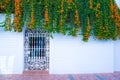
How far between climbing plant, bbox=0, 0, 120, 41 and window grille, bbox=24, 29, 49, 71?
1083 mm

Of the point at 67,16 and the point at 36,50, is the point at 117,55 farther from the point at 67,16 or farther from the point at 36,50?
the point at 36,50

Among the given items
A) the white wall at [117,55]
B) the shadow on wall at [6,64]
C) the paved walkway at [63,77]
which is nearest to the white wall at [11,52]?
the shadow on wall at [6,64]

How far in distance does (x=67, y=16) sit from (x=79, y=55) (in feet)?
7.49

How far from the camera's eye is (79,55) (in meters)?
14.2

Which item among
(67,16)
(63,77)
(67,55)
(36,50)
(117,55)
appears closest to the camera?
(63,77)

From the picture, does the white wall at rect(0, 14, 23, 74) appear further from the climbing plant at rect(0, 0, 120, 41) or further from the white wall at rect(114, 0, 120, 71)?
the white wall at rect(114, 0, 120, 71)

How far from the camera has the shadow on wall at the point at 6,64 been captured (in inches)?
538

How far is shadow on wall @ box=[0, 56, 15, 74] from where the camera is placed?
538 inches

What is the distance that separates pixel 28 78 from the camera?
12852mm

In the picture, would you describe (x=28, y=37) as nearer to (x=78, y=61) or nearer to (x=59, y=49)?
(x=59, y=49)

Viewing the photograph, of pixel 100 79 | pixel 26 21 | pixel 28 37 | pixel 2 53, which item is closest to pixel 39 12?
pixel 26 21

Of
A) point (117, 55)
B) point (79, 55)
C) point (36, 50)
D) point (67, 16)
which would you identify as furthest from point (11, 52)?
point (117, 55)

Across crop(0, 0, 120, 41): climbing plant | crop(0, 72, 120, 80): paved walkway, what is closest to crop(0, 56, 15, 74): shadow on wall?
crop(0, 72, 120, 80): paved walkway

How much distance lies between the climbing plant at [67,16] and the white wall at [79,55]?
0.57 m
